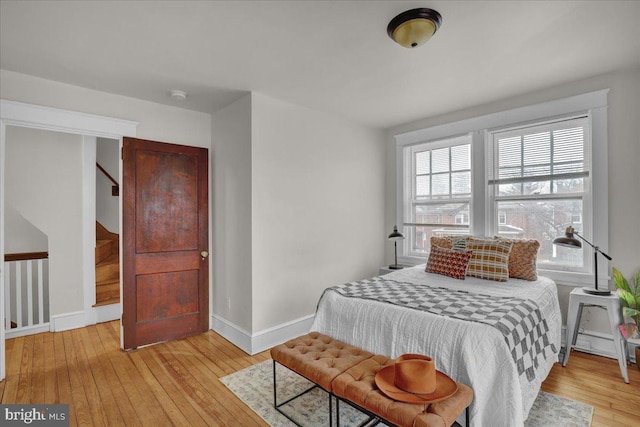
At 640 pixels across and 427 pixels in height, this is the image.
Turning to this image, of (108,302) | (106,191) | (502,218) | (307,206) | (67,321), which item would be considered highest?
(106,191)

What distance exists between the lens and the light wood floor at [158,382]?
81.7 inches

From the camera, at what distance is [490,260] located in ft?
9.72

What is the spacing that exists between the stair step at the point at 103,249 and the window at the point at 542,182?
5154 millimetres

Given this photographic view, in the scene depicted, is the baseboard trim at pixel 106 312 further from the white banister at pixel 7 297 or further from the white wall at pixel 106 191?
the white wall at pixel 106 191

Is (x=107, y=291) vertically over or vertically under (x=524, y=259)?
under

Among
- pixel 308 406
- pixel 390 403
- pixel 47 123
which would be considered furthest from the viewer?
pixel 47 123

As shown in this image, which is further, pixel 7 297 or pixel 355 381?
pixel 7 297

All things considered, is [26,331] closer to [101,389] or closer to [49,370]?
[49,370]

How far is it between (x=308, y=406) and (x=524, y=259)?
235 cm

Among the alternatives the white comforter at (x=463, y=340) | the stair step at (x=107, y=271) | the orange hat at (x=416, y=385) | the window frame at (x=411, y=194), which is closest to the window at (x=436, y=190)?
the window frame at (x=411, y=194)

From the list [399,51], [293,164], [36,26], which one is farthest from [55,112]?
[399,51]

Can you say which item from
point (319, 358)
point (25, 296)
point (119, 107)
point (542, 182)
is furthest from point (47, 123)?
point (542, 182)

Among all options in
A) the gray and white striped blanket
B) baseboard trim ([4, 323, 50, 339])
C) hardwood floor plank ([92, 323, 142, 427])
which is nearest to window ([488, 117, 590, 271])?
the gray and white striped blanket

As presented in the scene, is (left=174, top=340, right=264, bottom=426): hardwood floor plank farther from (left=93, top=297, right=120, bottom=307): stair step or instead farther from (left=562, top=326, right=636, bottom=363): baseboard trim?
(left=562, top=326, right=636, bottom=363): baseboard trim
